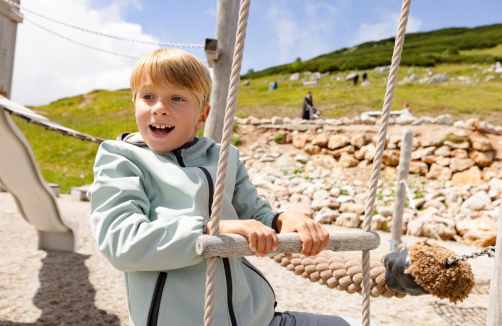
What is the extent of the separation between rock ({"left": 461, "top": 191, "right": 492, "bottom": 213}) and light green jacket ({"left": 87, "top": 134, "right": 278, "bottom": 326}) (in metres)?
6.86

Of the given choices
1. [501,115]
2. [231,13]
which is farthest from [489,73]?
[231,13]

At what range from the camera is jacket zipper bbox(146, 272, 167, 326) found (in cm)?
97

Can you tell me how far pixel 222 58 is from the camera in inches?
130

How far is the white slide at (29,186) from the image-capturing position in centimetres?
311

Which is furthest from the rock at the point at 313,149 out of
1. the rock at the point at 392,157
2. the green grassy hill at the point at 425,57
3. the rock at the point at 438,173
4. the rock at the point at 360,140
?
the green grassy hill at the point at 425,57

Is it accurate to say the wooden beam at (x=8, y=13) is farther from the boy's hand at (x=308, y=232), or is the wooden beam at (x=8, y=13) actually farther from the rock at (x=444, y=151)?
the rock at (x=444, y=151)

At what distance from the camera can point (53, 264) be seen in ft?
12.4

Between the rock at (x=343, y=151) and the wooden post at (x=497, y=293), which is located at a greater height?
the rock at (x=343, y=151)

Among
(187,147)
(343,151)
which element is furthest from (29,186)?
(343,151)

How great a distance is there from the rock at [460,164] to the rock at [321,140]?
9.17ft

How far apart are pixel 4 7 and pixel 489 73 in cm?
2966

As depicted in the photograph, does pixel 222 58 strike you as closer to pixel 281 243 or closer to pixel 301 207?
pixel 281 243

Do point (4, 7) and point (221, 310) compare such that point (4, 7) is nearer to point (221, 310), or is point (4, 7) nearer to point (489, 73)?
point (221, 310)

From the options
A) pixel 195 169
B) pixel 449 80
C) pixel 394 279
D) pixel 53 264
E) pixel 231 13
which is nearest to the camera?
pixel 195 169
